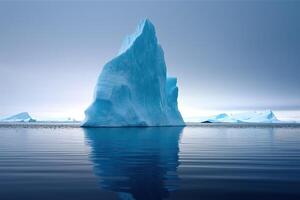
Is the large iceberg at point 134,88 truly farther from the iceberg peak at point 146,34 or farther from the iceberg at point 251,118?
the iceberg at point 251,118

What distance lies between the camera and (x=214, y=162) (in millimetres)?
11664

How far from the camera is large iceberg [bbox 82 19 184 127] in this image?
4775cm

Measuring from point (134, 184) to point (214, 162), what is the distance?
4.95 metres

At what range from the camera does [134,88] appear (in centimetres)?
5069

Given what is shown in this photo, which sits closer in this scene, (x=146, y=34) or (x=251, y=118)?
(x=146, y=34)

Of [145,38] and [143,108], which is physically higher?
[145,38]

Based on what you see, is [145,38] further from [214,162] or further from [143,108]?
[214,162]

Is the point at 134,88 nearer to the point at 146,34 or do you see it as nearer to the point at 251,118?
the point at 146,34

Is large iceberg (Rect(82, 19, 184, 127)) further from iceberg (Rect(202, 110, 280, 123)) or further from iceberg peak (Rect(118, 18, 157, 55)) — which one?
iceberg (Rect(202, 110, 280, 123))

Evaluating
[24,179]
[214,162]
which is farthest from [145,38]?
[24,179]

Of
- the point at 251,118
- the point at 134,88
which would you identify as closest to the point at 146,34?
the point at 134,88

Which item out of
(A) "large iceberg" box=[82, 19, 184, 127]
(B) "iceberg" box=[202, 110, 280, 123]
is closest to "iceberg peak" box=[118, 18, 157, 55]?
(A) "large iceberg" box=[82, 19, 184, 127]

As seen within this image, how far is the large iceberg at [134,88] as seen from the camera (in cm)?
4775

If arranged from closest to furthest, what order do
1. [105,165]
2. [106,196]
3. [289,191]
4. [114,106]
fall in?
1. [106,196]
2. [289,191]
3. [105,165]
4. [114,106]
